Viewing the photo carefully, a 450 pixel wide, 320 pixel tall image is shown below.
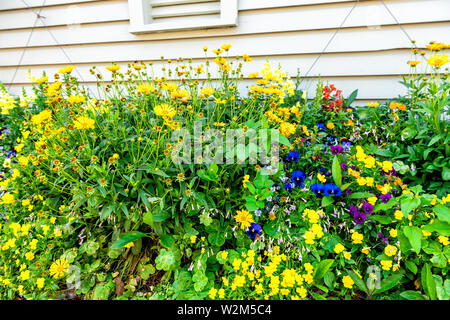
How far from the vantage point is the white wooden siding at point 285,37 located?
192 cm

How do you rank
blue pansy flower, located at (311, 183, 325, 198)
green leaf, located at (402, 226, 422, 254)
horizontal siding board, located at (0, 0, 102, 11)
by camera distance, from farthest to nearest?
horizontal siding board, located at (0, 0, 102, 11), blue pansy flower, located at (311, 183, 325, 198), green leaf, located at (402, 226, 422, 254)

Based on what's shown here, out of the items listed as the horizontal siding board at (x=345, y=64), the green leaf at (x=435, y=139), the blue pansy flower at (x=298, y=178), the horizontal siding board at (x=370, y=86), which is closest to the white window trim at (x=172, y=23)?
the horizontal siding board at (x=345, y=64)

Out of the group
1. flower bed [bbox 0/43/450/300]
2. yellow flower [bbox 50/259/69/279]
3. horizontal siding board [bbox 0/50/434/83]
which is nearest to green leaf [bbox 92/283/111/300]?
flower bed [bbox 0/43/450/300]

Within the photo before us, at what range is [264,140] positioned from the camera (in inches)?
46.8

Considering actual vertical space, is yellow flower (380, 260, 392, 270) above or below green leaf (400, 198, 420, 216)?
below

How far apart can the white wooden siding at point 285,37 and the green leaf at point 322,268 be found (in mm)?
1587

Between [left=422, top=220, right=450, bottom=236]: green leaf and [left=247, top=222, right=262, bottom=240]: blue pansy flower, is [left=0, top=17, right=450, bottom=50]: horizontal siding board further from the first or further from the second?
[left=247, top=222, right=262, bottom=240]: blue pansy flower

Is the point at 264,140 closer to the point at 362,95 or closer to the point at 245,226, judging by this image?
the point at 245,226

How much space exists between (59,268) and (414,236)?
165 centimetres

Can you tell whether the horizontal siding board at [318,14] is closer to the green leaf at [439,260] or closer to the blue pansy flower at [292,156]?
the blue pansy flower at [292,156]

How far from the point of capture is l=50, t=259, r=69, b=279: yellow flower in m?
1.21

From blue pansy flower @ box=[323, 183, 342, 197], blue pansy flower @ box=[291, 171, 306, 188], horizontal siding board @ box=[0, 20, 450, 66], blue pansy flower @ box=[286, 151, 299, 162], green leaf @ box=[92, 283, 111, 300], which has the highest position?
horizontal siding board @ box=[0, 20, 450, 66]

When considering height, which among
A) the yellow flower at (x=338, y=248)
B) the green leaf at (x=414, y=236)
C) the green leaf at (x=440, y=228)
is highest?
the green leaf at (x=440, y=228)
